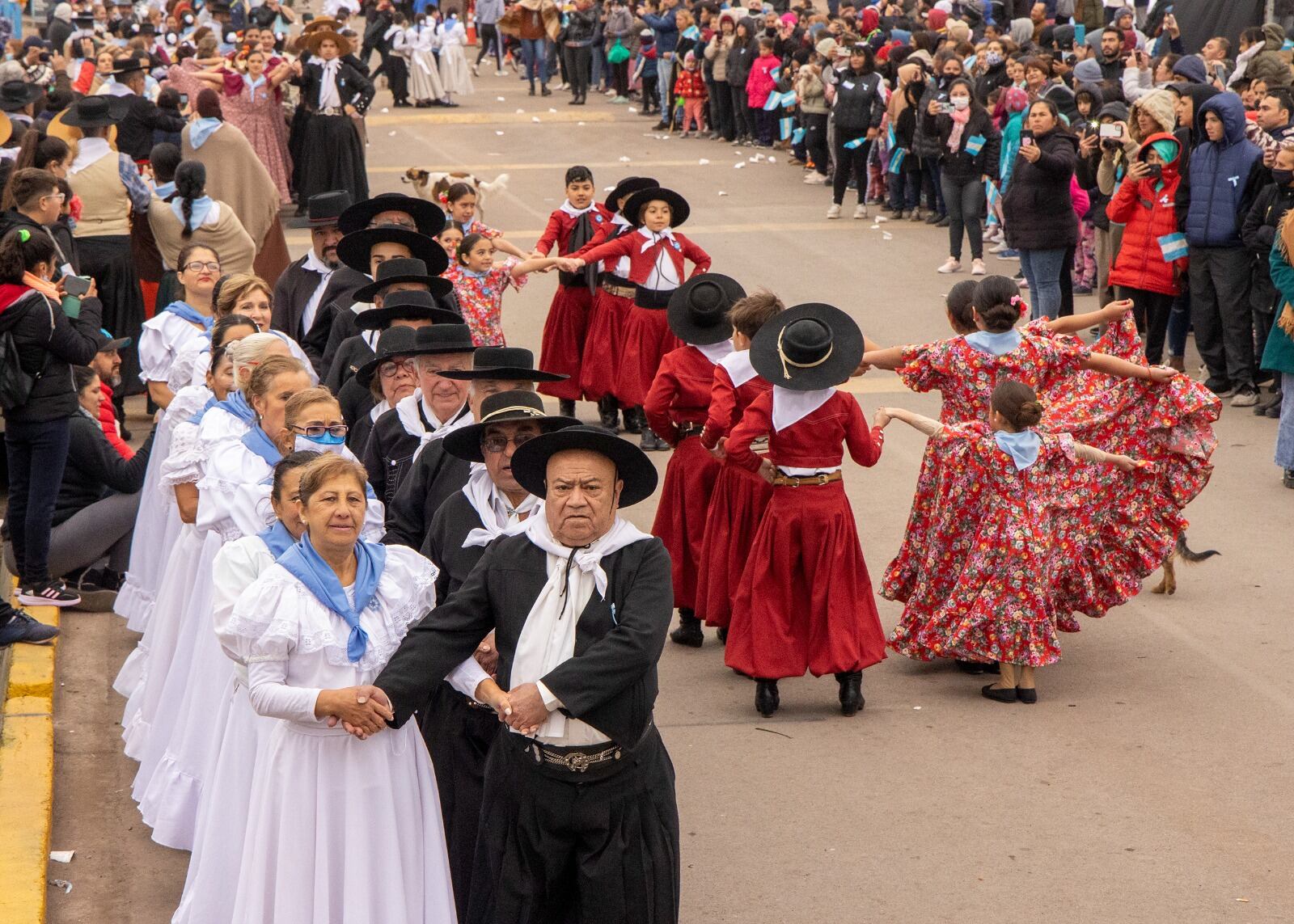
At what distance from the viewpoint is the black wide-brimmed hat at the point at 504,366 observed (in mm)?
5578

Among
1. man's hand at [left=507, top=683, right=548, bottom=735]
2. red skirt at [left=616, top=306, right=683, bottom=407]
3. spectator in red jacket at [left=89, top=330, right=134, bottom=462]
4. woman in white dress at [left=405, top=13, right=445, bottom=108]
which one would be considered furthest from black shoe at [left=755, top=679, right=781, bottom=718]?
woman in white dress at [left=405, top=13, right=445, bottom=108]

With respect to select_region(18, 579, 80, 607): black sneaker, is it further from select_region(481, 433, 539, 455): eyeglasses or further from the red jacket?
the red jacket

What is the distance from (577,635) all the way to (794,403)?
8.79 ft

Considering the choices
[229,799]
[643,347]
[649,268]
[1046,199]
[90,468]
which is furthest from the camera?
[1046,199]

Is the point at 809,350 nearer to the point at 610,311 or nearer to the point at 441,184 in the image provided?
the point at 610,311

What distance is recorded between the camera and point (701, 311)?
7926 mm

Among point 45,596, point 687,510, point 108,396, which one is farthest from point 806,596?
point 108,396

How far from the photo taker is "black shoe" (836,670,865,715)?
7145 millimetres

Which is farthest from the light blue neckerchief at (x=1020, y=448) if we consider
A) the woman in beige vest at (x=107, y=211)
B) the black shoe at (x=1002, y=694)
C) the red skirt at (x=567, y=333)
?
the woman in beige vest at (x=107, y=211)

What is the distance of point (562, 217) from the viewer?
11.8 meters

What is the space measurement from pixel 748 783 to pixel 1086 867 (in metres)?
1.37

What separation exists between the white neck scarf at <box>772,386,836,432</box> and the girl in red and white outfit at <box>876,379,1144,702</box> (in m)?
0.36

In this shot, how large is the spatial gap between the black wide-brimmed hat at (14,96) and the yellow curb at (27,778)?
7436 millimetres

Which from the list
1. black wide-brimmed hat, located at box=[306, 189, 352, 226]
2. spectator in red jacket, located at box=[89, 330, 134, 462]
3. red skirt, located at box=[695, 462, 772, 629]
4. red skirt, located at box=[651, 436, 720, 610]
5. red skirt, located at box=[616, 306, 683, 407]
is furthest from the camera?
red skirt, located at box=[616, 306, 683, 407]
